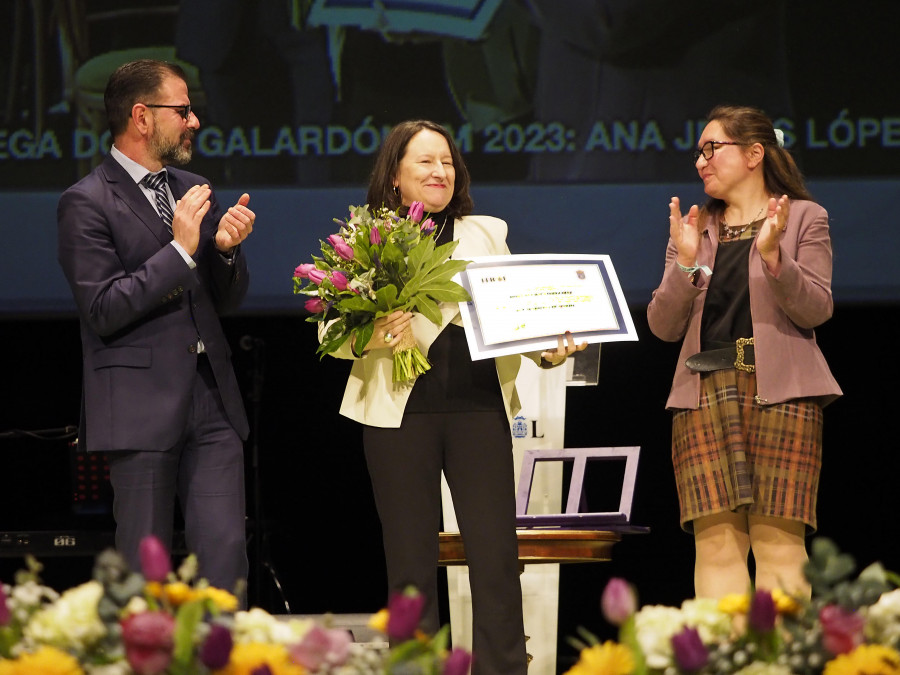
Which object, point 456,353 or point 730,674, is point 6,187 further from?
point 730,674

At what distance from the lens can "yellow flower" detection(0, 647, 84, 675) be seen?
4.04 ft

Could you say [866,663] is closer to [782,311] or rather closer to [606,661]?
[606,661]

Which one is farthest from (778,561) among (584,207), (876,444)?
(876,444)

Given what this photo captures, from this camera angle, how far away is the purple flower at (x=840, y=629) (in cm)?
125

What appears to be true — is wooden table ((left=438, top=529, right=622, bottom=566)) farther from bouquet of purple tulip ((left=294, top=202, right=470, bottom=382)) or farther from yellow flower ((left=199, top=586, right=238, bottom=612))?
Result: yellow flower ((left=199, top=586, right=238, bottom=612))

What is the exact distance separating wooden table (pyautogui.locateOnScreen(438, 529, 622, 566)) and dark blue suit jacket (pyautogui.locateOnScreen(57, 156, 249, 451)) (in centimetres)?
70

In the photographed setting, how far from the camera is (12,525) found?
16.4 feet

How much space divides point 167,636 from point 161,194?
1995mm

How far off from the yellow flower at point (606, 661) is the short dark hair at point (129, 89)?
7.16ft

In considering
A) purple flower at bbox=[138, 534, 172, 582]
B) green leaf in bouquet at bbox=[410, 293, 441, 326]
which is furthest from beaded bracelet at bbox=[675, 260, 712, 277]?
purple flower at bbox=[138, 534, 172, 582]

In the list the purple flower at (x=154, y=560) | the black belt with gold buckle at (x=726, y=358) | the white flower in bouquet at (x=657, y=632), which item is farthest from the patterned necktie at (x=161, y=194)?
the white flower in bouquet at (x=657, y=632)

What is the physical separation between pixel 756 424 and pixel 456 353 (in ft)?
2.59

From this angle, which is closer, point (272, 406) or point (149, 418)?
point (149, 418)

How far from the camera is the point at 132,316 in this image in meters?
2.80
